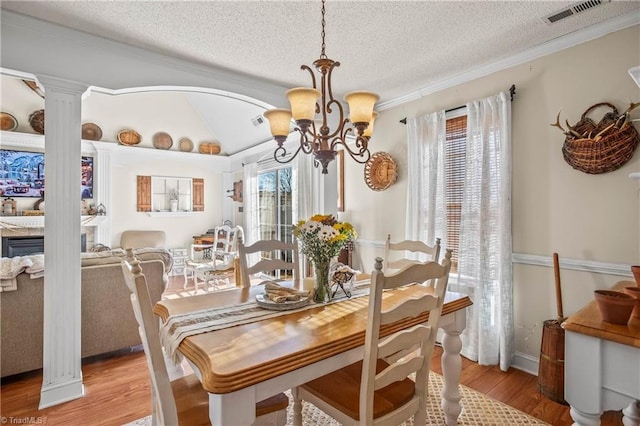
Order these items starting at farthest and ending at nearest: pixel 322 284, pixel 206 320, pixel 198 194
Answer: pixel 198 194 → pixel 322 284 → pixel 206 320

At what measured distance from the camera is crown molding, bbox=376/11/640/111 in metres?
2.16

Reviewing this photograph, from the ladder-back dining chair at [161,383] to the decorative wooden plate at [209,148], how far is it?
5.87 m

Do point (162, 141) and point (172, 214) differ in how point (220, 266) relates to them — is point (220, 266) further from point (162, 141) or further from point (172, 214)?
point (162, 141)

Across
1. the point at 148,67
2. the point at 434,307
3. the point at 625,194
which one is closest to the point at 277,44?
the point at 148,67

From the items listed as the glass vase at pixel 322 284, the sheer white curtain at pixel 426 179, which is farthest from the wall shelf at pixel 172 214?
the glass vase at pixel 322 284

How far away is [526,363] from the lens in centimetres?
261

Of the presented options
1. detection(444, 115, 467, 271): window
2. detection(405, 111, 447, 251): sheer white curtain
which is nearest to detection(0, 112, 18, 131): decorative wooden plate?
detection(405, 111, 447, 251): sheer white curtain

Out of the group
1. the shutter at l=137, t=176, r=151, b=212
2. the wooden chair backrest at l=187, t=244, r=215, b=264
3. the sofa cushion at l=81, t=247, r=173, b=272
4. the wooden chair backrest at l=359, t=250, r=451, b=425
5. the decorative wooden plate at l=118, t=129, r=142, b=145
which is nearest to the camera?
the wooden chair backrest at l=359, t=250, r=451, b=425

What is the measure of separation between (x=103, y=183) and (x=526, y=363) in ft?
20.7

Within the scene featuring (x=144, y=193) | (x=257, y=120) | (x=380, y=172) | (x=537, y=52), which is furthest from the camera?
(x=144, y=193)

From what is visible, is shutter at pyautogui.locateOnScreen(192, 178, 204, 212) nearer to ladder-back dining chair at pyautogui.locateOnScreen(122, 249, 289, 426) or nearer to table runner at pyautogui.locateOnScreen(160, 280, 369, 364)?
table runner at pyautogui.locateOnScreen(160, 280, 369, 364)

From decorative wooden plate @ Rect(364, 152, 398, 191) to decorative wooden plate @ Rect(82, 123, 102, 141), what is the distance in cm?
468

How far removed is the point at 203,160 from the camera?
6793 millimetres

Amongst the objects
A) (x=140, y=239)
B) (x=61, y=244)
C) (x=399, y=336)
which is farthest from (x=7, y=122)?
(x=399, y=336)
